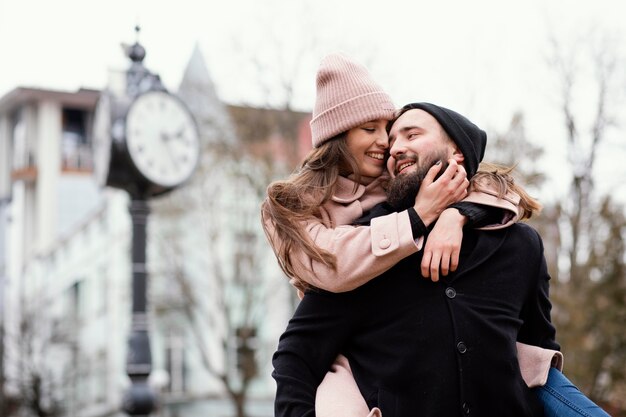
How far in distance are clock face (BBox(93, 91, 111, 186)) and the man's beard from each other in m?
7.50

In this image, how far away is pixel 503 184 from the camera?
2.95 metres

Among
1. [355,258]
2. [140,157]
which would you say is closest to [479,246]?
[355,258]

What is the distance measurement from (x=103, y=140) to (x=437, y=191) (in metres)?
8.18

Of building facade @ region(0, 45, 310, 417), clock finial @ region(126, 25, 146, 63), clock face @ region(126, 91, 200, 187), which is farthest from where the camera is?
building facade @ region(0, 45, 310, 417)

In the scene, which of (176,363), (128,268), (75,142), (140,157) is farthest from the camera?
(75,142)

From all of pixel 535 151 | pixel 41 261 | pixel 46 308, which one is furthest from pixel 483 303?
pixel 41 261

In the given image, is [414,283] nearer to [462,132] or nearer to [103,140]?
[462,132]

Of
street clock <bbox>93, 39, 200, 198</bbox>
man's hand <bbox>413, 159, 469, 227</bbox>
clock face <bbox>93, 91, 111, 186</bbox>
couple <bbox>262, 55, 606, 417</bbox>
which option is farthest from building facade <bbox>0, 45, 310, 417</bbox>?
man's hand <bbox>413, 159, 469, 227</bbox>

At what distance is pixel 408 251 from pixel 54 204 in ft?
133

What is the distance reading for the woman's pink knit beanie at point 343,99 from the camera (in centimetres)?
305

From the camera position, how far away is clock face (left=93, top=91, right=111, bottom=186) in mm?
10109

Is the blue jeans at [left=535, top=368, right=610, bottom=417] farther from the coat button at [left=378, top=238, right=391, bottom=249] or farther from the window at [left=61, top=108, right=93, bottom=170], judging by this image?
the window at [left=61, top=108, right=93, bottom=170]

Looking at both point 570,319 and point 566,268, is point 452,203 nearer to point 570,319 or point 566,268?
point 570,319

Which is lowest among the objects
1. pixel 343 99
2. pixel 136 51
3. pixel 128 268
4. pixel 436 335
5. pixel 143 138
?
pixel 128 268
